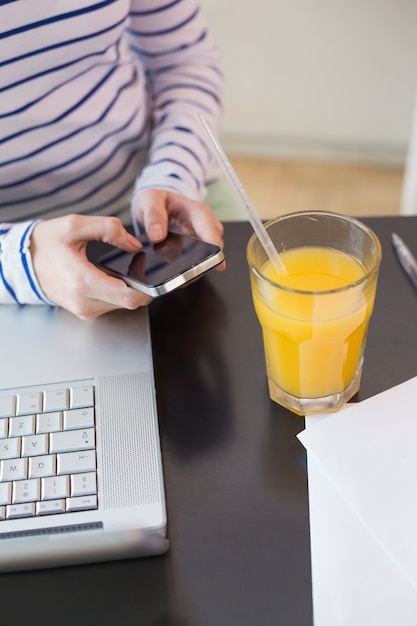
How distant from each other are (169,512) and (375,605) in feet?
0.50

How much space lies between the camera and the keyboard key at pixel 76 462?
49cm

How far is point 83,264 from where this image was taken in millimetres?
585

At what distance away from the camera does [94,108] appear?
80 centimetres

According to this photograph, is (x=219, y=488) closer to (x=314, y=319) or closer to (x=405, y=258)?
(x=314, y=319)

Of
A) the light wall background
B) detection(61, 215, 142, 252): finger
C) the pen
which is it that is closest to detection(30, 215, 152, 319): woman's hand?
detection(61, 215, 142, 252): finger

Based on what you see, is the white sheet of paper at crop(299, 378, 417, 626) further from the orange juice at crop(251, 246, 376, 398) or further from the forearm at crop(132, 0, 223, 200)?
the forearm at crop(132, 0, 223, 200)

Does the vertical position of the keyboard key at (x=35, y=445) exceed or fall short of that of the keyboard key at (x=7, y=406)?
it falls short

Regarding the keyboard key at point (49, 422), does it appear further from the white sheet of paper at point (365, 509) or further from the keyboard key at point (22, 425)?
Answer: the white sheet of paper at point (365, 509)

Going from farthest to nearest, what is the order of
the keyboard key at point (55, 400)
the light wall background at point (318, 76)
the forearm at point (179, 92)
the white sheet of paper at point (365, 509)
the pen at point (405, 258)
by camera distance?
the light wall background at point (318, 76)
the forearm at point (179, 92)
the pen at point (405, 258)
the keyboard key at point (55, 400)
the white sheet of paper at point (365, 509)

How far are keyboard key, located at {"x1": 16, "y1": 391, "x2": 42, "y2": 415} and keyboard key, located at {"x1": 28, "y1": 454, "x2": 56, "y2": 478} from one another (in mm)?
47

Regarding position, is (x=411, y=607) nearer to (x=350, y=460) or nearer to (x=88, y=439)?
(x=350, y=460)

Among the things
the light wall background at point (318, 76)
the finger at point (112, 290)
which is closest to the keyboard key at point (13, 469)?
the finger at point (112, 290)

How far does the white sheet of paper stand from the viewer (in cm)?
43

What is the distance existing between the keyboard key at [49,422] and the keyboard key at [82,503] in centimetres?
7
